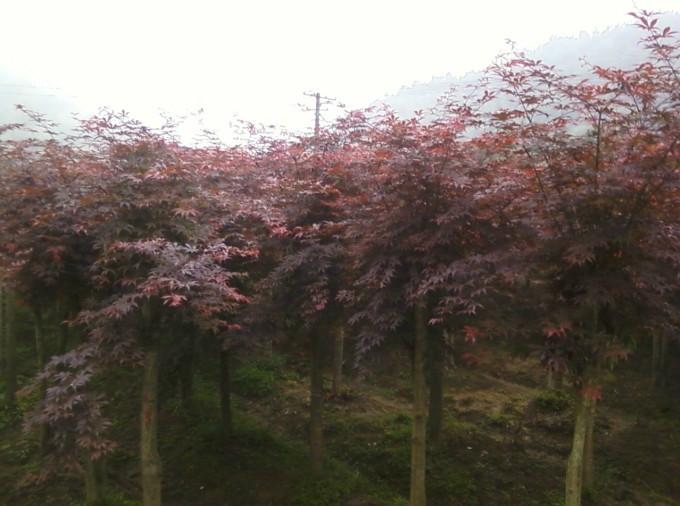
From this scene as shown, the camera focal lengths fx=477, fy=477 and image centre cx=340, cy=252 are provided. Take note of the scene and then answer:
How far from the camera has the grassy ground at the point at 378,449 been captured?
27.1ft

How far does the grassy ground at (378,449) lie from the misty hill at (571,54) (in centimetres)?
4472

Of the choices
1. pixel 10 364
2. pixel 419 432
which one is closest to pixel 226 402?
pixel 419 432

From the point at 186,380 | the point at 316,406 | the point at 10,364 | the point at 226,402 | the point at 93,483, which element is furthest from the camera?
the point at 10,364

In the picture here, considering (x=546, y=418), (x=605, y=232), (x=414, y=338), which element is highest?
(x=605, y=232)

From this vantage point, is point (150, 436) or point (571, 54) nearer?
point (150, 436)

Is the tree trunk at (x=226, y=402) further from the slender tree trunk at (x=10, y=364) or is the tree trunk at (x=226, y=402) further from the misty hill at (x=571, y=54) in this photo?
the misty hill at (x=571, y=54)

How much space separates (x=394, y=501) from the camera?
7941 mm

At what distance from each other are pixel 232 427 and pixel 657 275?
8.84 m

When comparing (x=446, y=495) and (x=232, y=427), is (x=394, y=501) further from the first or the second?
(x=232, y=427)

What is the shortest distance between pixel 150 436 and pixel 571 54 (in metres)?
A: 71.8

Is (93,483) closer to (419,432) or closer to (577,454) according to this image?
(419,432)

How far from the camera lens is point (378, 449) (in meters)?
9.88

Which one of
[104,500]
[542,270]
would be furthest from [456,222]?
[104,500]

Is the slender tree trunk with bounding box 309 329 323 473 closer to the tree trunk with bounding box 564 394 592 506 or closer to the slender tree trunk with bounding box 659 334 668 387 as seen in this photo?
the tree trunk with bounding box 564 394 592 506
